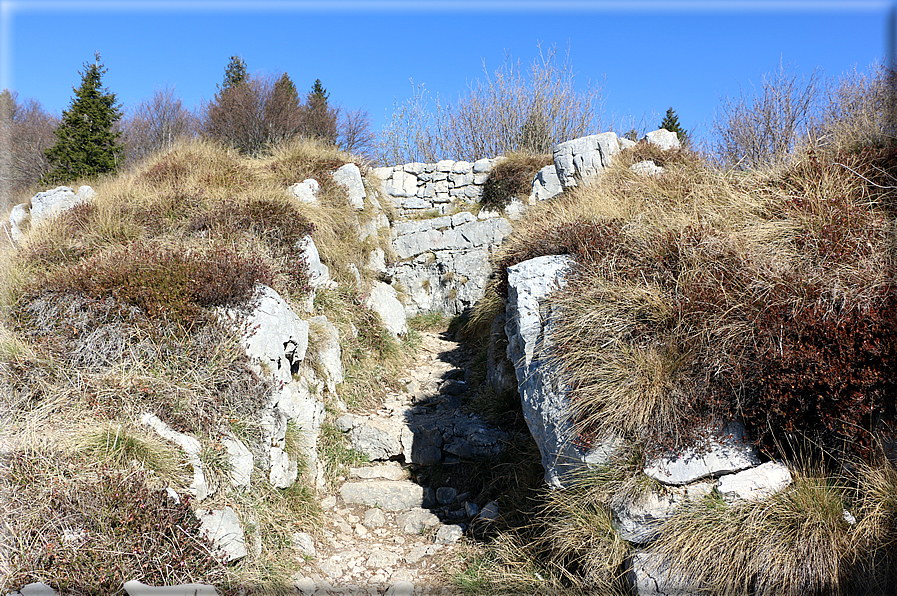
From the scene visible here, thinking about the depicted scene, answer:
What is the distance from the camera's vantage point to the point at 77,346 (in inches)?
190

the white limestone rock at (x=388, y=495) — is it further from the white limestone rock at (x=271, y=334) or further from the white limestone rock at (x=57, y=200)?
the white limestone rock at (x=57, y=200)

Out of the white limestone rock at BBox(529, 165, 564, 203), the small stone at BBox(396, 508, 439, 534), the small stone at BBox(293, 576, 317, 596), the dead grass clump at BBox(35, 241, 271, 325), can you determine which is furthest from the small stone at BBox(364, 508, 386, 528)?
the white limestone rock at BBox(529, 165, 564, 203)

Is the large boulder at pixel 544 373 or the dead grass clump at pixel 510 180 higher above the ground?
the dead grass clump at pixel 510 180

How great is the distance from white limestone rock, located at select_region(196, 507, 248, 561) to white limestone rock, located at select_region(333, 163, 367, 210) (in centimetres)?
697

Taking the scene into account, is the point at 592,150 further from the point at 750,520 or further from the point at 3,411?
the point at 3,411

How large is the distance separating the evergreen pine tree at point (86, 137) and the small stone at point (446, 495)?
42.1 ft

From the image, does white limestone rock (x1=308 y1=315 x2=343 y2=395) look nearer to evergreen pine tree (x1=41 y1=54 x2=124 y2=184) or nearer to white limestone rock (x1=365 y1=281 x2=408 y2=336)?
white limestone rock (x1=365 y1=281 x2=408 y2=336)

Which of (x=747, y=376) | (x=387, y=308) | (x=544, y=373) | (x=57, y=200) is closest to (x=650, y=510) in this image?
(x=747, y=376)

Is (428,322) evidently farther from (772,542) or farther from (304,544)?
(772,542)

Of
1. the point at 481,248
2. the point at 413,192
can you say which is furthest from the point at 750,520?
the point at 413,192

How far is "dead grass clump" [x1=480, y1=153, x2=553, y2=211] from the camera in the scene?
11516 mm

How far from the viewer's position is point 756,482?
3623mm

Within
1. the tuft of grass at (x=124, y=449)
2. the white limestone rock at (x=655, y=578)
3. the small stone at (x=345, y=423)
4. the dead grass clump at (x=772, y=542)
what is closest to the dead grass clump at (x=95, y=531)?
the tuft of grass at (x=124, y=449)

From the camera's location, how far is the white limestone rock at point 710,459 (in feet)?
12.4
